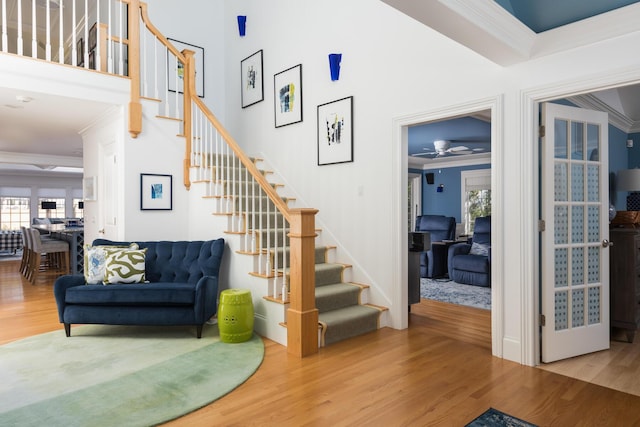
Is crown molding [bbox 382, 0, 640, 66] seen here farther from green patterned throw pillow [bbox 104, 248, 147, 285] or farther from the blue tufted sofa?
green patterned throw pillow [bbox 104, 248, 147, 285]

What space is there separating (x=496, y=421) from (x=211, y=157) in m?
3.77

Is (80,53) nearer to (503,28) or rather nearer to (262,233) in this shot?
(262,233)

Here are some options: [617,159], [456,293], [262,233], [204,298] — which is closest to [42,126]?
[262,233]

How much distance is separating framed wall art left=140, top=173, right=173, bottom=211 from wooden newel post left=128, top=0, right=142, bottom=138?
55 cm

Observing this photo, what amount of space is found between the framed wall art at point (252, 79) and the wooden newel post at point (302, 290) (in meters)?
3.13

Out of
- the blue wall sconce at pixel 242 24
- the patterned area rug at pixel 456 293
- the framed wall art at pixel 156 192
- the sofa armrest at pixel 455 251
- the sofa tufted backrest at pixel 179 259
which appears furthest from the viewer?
the sofa armrest at pixel 455 251

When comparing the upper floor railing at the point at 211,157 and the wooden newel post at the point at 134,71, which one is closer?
the upper floor railing at the point at 211,157

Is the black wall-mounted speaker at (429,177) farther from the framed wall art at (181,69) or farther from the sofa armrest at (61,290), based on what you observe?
the sofa armrest at (61,290)

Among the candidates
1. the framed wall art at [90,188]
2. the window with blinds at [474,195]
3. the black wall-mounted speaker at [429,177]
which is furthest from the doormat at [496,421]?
the black wall-mounted speaker at [429,177]

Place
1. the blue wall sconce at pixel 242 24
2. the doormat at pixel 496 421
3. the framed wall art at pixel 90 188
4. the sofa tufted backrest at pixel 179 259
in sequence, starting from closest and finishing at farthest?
1. the doormat at pixel 496 421
2. the sofa tufted backrest at pixel 179 259
3. the framed wall art at pixel 90 188
4. the blue wall sconce at pixel 242 24

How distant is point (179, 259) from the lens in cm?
431

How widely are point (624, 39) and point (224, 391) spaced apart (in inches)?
137

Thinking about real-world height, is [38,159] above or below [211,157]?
above

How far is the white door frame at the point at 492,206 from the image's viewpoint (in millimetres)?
3281
